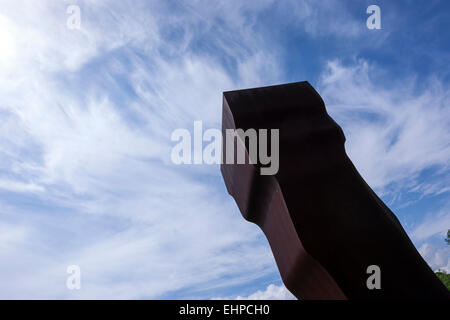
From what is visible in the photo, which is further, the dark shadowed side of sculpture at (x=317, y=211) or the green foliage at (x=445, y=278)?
the green foliage at (x=445, y=278)

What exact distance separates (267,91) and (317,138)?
2.52 feet

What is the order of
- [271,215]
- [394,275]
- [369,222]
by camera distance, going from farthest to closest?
1. [271,215]
2. [369,222]
3. [394,275]

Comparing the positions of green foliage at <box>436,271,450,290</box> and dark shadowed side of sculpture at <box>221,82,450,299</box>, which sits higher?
dark shadowed side of sculpture at <box>221,82,450,299</box>

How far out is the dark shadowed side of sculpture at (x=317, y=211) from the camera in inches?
123

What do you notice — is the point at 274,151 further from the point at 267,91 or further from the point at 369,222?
the point at 369,222

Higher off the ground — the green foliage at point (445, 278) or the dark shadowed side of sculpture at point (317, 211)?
the dark shadowed side of sculpture at point (317, 211)

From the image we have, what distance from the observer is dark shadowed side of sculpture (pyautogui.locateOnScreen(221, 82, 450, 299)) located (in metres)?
3.12

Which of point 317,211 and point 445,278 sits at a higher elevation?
point 317,211

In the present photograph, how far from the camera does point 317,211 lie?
336 centimetres

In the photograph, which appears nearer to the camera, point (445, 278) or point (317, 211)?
point (317, 211)
